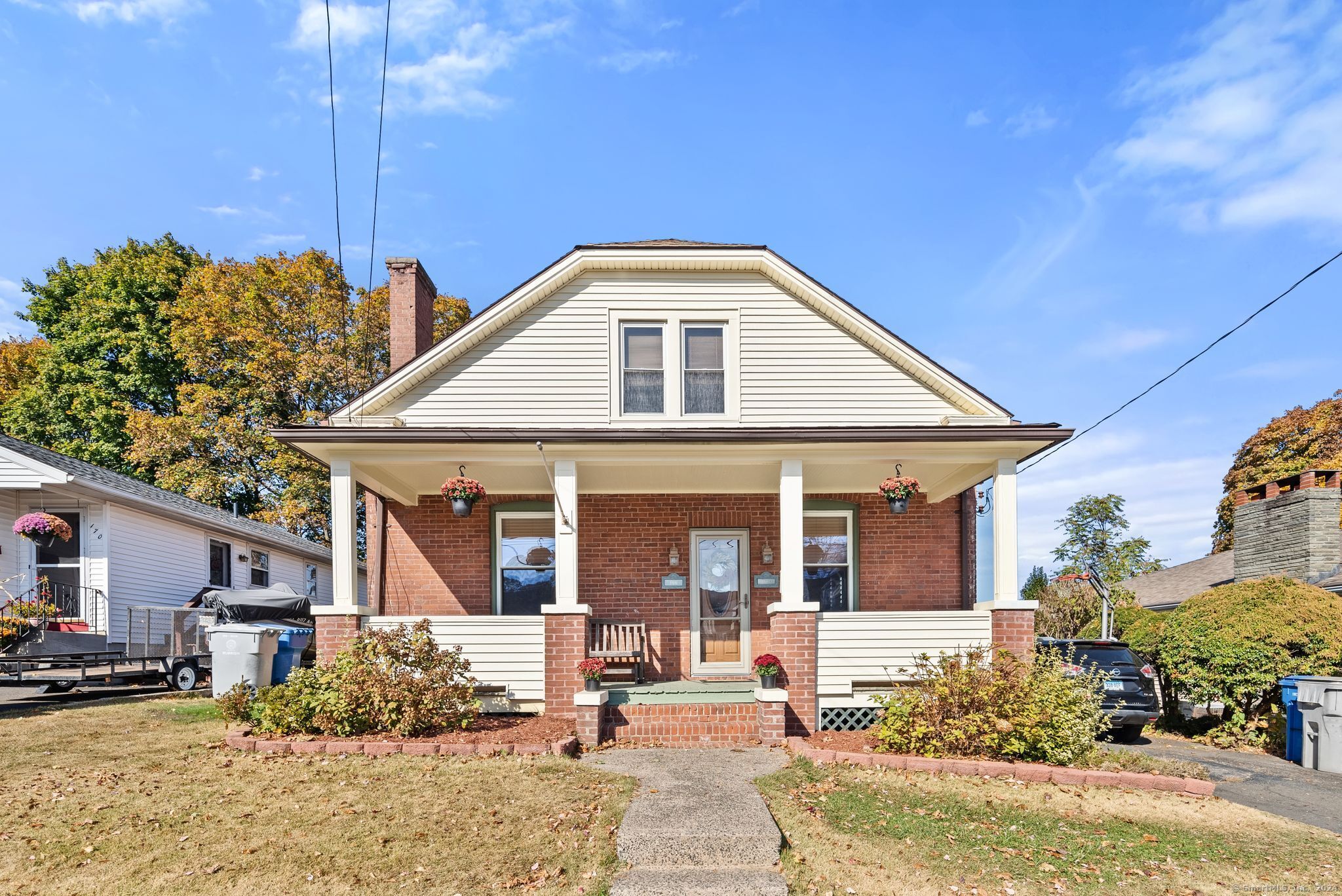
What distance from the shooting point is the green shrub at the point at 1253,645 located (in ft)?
35.9

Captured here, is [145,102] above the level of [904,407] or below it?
above

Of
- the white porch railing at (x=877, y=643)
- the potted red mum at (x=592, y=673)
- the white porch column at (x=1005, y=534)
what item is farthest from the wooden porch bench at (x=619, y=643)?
the white porch column at (x=1005, y=534)

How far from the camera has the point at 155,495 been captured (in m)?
18.0

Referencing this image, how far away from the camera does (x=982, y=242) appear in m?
14.5

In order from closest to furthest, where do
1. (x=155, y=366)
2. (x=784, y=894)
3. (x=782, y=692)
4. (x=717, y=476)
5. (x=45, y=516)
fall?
(x=784, y=894)
(x=782, y=692)
(x=717, y=476)
(x=45, y=516)
(x=155, y=366)

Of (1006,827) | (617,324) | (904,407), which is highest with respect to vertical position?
(617,324)

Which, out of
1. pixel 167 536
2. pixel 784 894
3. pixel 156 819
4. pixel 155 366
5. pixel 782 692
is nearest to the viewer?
pixel 784 894

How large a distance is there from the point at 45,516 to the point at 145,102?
797cm

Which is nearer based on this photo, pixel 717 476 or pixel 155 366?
pixel 717 476

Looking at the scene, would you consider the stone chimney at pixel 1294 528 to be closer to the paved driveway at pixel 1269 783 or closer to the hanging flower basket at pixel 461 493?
the paved driveway at pixel 1269 783

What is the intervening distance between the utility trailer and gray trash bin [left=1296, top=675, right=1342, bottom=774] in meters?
17.9

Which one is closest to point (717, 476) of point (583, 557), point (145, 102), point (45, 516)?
point (583, 557)

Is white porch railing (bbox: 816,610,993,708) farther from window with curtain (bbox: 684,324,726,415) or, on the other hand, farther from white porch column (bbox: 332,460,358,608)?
white porch column (bbox: 332,460,358,608)

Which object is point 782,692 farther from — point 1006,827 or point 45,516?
point 45,516
